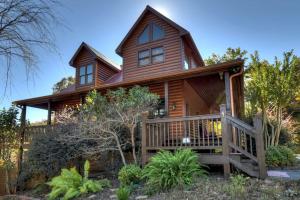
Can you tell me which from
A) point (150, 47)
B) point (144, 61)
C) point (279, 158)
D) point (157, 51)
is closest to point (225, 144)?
point (279, 158)

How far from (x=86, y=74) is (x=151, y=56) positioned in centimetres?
479

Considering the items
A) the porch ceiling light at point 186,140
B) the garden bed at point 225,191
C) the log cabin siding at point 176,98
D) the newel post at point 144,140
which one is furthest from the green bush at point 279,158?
the newel post at point 144,140

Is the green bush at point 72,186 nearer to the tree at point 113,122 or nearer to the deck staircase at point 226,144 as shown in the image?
the tree at point 113,122

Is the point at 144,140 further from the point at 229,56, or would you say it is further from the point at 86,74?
the point at 229,56

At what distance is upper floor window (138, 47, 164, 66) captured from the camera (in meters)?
12.3

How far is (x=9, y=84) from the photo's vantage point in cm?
282

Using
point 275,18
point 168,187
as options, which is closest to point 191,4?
point 275,18

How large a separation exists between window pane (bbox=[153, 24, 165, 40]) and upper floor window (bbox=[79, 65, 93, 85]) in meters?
4.70

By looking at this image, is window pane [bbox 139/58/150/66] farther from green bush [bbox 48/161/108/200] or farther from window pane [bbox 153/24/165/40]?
green bush [bbox 48/161/108/200]

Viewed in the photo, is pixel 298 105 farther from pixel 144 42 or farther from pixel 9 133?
pixel 9 133

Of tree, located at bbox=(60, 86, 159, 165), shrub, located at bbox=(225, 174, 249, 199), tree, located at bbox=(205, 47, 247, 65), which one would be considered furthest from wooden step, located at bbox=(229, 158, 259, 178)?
tree, located at bbox=(205, 47, 247, 65)

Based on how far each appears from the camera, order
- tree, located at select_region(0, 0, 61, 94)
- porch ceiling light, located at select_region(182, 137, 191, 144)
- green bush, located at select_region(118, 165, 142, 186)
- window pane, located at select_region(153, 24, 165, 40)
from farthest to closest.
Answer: window pane, located at select_region(153, 24, 165, 40) < porch ceiling light, located at select_region(182, 137, 191, 144) < green bush, located at select_region(118, 165, 142, 186) < tree, located at select_region(0, 0, 61, 94)

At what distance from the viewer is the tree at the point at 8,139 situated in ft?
31.7

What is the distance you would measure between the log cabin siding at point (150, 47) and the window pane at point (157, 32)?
6.6 inches
